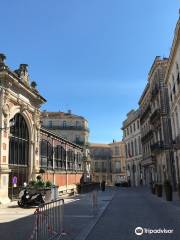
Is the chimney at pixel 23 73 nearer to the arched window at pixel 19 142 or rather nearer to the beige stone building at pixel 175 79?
the arched window at pixel 19 142

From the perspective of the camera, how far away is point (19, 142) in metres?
27.0

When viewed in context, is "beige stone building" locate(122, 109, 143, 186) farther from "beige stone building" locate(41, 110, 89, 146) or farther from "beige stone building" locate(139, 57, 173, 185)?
"beige stone building" locate(139, 57, 173, 185)

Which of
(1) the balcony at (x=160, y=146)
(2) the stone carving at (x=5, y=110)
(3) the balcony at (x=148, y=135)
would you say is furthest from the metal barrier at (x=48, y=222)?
(3) the balcony at (x=148, y=135)

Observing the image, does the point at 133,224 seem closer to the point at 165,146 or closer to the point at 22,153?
the point at 22,153

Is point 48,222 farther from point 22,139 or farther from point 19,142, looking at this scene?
point 22,139

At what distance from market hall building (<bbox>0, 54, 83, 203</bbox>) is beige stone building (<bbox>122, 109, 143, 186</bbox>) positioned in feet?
94.2

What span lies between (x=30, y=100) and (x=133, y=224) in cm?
1949

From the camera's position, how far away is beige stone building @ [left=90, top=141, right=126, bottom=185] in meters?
92.1

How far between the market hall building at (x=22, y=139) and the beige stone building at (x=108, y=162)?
2153 inches

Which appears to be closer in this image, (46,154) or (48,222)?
(48,222)

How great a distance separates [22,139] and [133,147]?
142 ft

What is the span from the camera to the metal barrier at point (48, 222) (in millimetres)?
8188

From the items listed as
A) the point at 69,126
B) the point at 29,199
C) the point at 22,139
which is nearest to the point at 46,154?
the point at 22,139

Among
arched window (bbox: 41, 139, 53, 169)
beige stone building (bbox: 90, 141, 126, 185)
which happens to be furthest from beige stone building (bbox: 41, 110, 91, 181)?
arched window (bbox: 41, 139, 53, 169)
